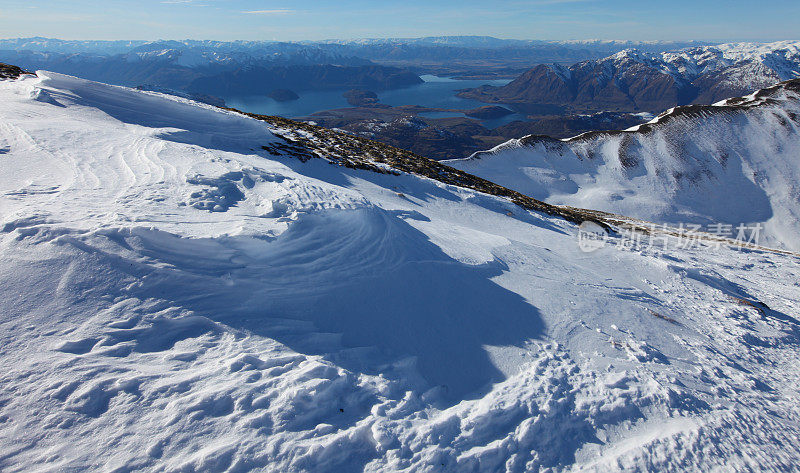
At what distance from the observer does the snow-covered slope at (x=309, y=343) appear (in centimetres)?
447

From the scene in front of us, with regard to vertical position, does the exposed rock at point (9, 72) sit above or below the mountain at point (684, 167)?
above

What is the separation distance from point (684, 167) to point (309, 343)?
7662 cm

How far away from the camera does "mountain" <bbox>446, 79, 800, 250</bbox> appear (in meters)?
54.7

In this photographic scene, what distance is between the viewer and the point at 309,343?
6082 millimetres

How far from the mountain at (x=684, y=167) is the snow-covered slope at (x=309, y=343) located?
164ft

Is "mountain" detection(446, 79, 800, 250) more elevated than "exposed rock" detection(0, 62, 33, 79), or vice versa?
"exposed rock" detection(0, 62, 33, 79)

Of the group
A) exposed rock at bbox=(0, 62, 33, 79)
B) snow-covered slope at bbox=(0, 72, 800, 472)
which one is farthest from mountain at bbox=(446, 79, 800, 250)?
exposed rock at bbox=(0, 62, 33, 79)

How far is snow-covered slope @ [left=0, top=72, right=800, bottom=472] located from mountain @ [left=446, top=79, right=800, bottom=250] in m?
50.0

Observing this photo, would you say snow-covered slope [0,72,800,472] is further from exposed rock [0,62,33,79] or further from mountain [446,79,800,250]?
mountain [446,79,800,250]

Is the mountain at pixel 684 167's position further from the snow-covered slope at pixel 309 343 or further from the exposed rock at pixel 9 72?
the exposed rock at pixel 9 72

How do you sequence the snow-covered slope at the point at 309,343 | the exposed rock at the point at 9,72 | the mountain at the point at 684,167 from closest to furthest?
the snow-covered slope at the point at 309,343 → the exposed rock at the point at 9,72 → the mountain at the point at 684,167

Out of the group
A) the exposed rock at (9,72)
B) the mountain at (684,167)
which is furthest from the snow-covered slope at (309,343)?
the mountain at (684,167)

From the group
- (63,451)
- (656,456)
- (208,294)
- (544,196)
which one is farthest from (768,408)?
(544,196)

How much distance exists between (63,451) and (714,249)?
32211mm
